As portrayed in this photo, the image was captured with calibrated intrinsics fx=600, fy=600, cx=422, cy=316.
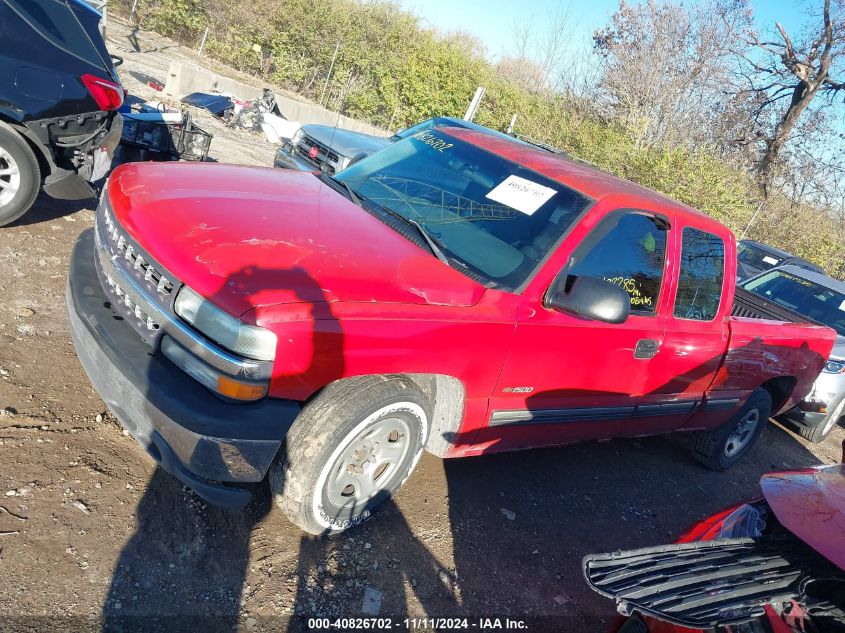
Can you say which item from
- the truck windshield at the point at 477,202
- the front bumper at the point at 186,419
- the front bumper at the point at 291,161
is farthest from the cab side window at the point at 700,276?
the front bumper at the point at 291,161

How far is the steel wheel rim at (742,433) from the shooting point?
5062mm

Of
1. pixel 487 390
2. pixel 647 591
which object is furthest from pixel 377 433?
pixel 647 591

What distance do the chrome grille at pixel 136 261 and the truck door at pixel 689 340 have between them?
2801 millimetres

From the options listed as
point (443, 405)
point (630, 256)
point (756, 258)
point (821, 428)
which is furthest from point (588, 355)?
point (756, 258)

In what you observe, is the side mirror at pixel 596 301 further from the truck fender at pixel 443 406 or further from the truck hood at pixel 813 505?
the truck hood at pixel 813 505

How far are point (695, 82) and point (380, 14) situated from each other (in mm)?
10079

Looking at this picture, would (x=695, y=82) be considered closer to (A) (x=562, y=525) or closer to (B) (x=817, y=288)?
(B) (x=817, y=288)

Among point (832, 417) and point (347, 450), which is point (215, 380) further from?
point (832, 417)

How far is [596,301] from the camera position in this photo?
2801 mm

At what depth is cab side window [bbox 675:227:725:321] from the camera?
3.74 meters

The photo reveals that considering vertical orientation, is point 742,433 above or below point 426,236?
below

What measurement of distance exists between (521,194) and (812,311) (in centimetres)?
622

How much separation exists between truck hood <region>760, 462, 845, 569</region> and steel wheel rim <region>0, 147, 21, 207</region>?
204 inches

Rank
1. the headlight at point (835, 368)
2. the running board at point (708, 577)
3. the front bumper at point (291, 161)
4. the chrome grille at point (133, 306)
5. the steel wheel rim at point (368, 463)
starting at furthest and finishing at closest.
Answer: the front bumper at point (291, 161), the headlight at point (835, 368), the steel wheel rim at point (368, 463), the chrome grille at point (133, 306), the running board at point (708, 577)
